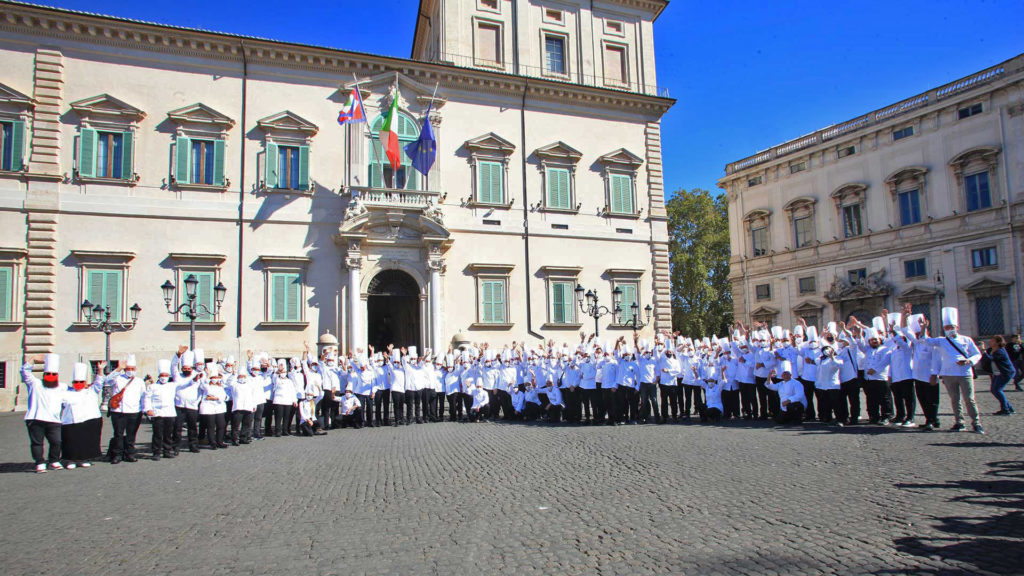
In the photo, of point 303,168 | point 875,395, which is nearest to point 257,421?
point 303,168

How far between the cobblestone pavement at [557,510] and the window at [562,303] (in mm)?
16450

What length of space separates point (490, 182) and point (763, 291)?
82.4 feet

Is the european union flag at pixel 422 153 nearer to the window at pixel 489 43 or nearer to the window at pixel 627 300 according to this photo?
the window at pixel 489 43

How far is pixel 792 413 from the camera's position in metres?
14.0

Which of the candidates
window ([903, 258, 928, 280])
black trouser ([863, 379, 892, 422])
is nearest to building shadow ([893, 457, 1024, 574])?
black trouser ([863, 379, 892, 422])

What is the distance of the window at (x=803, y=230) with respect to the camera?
42.1 meters

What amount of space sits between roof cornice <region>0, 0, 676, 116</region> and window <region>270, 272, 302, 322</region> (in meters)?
8.27

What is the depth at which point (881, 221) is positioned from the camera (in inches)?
1503

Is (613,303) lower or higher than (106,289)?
lower

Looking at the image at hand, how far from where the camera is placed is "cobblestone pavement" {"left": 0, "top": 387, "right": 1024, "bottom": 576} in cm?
536

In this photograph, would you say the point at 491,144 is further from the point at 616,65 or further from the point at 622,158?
the point at 616,65

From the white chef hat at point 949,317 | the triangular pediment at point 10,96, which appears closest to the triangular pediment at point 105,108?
the triangular pediment at point 10,96

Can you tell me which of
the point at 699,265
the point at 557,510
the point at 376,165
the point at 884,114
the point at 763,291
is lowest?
the point at 557,510

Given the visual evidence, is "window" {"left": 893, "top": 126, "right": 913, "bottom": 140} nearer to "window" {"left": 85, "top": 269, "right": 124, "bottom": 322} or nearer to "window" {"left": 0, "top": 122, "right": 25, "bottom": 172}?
"window" {"left": 85, "top": 269, "right": 124, "bottom": 322}
